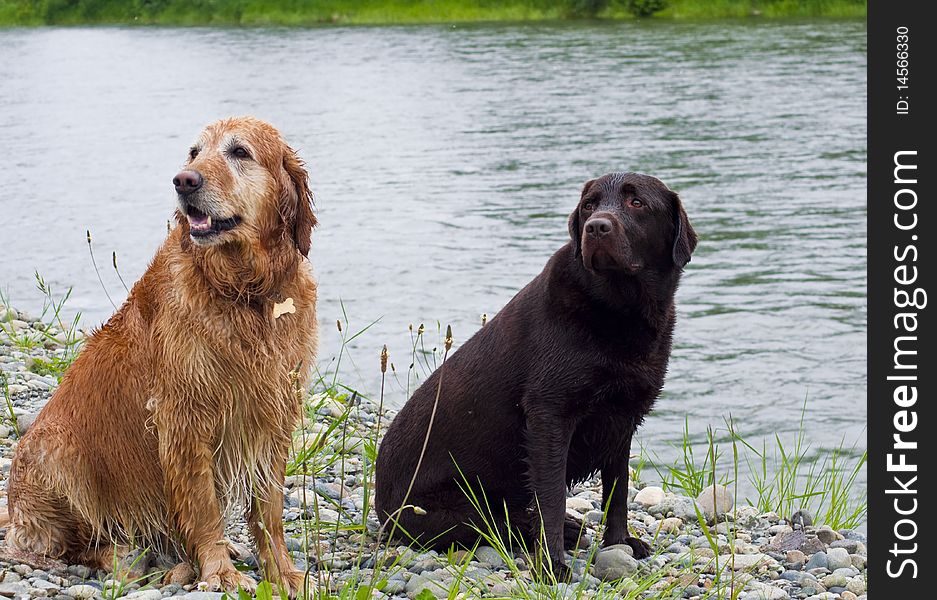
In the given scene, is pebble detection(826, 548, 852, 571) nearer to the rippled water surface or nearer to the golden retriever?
the golden retriever

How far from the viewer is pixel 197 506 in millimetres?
4449

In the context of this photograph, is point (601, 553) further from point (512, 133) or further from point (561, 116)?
point (561, 116)

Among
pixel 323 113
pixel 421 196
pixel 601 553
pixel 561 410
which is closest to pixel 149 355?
pixel 561 410

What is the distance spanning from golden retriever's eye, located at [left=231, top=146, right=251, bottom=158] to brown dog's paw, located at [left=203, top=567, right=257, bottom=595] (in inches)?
61.5

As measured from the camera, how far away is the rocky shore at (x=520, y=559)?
167 inches

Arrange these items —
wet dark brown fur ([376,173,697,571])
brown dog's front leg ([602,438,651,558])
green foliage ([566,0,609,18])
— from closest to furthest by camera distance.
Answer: wet dark brown fur ([376,173,697,571]) → brown dog's front leg ([602,438,651,558]) → green foliage ([566,0,609,18])

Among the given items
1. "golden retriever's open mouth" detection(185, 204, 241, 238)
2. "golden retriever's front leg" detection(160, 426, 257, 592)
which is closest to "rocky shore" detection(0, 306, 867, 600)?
"golden retriever's front leg" detection(160, 426, 257, 592)

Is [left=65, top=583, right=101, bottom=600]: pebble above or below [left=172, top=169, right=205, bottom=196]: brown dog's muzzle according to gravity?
below

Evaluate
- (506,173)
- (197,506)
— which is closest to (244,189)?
(197,506)

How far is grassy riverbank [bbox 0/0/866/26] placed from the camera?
42.8m

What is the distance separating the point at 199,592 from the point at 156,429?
0.65 metres

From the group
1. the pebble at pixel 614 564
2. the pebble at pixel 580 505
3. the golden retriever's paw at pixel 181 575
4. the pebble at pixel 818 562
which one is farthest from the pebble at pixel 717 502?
the golden retriever's paw at pixel 181 575

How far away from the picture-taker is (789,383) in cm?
938

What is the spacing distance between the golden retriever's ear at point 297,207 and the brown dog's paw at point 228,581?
124 centimetres
